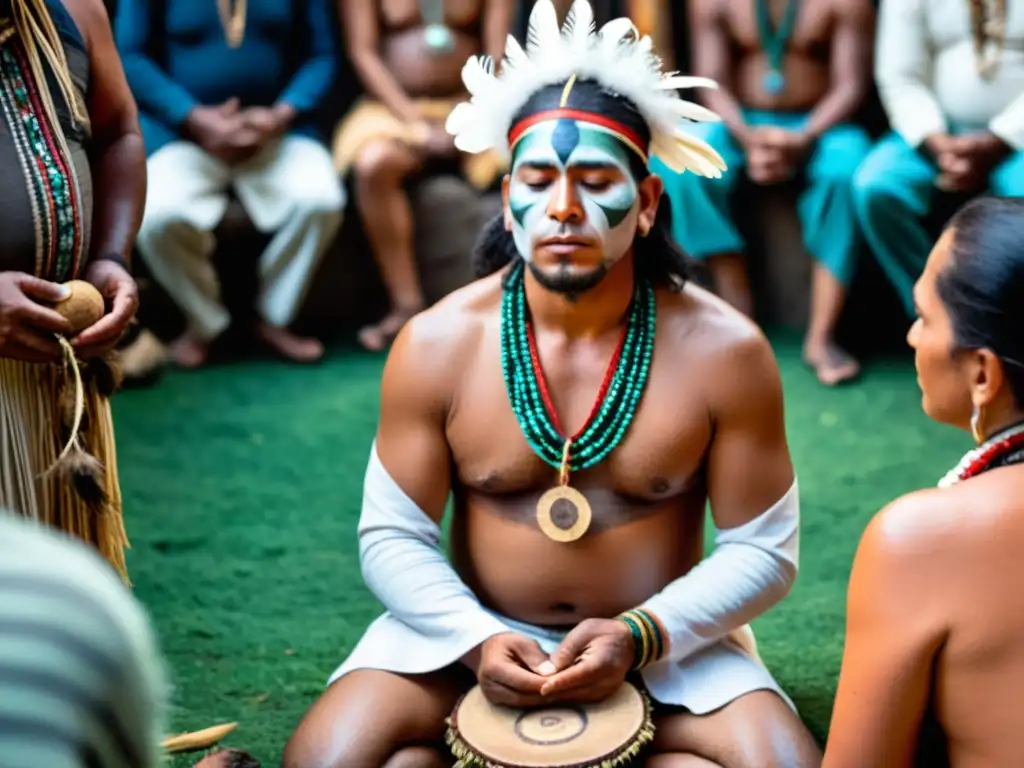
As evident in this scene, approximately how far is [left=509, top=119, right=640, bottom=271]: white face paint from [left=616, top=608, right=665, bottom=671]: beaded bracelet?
650 millimetres

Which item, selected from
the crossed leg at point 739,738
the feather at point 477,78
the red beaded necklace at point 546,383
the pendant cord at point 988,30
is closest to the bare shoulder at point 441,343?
the red beaded necklace at point 546,383

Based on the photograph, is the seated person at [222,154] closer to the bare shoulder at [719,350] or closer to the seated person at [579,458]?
the seated person at [579,458]

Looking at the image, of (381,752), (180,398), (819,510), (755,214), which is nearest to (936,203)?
(755,214)

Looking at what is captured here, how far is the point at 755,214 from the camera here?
19.1 feet

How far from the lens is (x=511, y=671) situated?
2.35 metres

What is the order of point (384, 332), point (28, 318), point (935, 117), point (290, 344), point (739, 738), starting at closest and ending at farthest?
point (28, 318) → point (739, 738) → point (935, 117) → point (290, 344) → point (384, 332)

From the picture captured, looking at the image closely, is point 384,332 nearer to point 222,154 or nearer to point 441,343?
point 222,154

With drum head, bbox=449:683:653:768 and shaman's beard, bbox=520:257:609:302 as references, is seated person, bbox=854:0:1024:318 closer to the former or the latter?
shaman's beard, bbox=520:257:609:302

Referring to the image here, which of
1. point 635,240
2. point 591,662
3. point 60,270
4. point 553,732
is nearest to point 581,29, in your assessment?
point 635,240

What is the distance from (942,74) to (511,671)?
371cm

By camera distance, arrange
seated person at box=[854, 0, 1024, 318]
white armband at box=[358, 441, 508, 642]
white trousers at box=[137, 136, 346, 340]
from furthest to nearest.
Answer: white trousers at box=[137, 136, 346, 340] → seated person at box=[854, 0, 1024, 318] → white armband at box=[358, 441, 508, 642]

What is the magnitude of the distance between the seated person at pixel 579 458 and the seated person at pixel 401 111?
299cm

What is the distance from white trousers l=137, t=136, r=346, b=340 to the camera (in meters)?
5.23

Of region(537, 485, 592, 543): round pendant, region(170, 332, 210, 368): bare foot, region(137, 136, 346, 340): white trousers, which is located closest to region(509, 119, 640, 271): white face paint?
region(537, 485, 592, 543): round pendant
